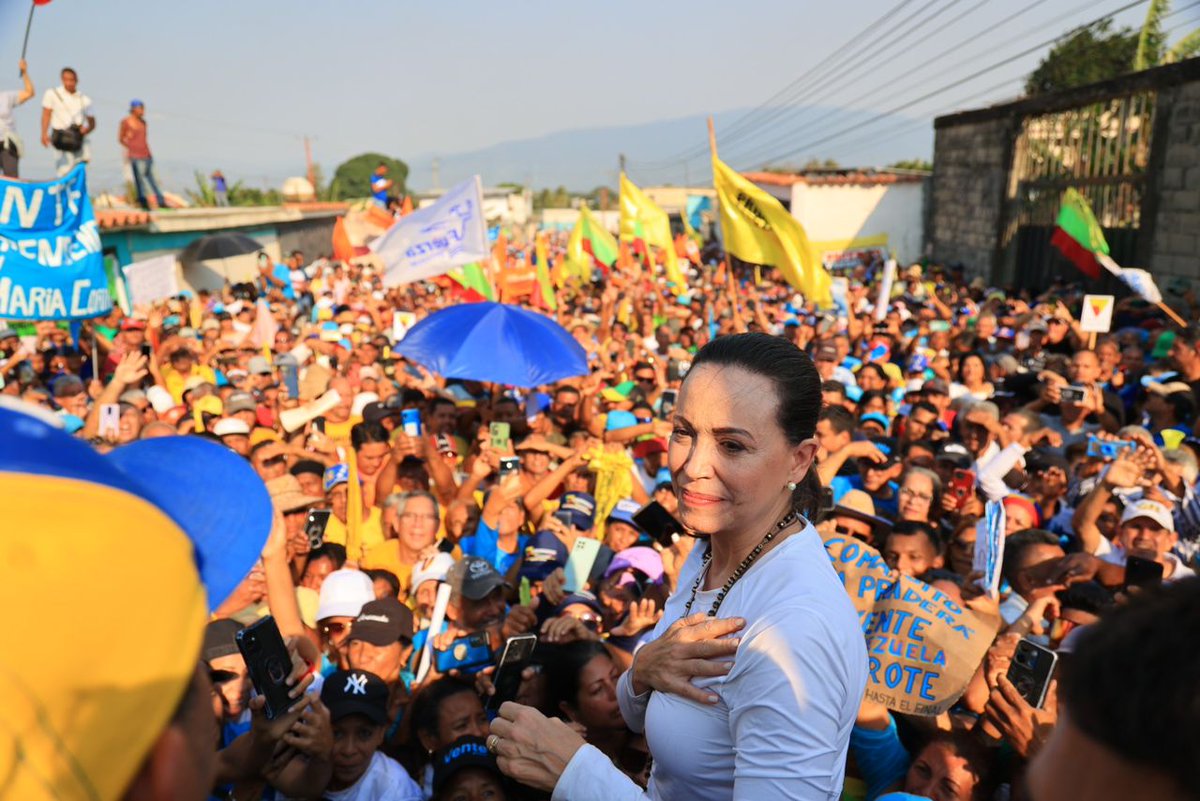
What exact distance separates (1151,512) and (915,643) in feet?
7.44

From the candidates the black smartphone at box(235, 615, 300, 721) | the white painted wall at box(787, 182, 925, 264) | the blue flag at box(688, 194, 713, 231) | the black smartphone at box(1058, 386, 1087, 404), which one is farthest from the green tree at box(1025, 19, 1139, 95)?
the black smartphone at box(235, 615, 300, 721)

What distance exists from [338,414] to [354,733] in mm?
4806

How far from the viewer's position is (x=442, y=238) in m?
8.50

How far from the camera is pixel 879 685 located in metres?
2.56

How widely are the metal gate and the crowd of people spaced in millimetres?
6491

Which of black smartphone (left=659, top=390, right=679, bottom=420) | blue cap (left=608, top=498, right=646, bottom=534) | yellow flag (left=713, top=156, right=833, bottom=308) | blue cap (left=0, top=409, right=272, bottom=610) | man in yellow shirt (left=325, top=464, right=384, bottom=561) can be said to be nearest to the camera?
blue cap (left=0, top=409, right=272, bottom=610)

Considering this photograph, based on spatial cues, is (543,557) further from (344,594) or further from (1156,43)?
(1156,43)

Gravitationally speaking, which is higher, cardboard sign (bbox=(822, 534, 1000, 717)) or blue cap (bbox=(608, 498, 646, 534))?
cardboard sign (bbox=(822, 534, 1000, 717))

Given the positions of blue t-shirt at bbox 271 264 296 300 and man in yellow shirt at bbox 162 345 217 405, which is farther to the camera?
blue t-shirt at bbox 271 264 296 300

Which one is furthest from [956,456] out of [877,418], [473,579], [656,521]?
[473,579]

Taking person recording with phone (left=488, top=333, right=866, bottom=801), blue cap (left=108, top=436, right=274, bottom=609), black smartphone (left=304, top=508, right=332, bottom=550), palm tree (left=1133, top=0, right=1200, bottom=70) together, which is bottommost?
black smartphone (left=304, top=508, right=332, bottom=550)

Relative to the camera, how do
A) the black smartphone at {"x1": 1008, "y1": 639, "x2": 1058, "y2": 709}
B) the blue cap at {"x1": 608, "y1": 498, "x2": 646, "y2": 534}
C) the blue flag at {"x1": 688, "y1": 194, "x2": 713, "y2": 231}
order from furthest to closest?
the blue flag at {"x1": 688, "y1": 194, "x2": 713, "y2": 231} → the blue cap at {"x1": 608, "y1": 498, "x2": 646, "y2": 534} → the black smartphone at {"x1": 1008, "y1": 639, "x2": 1058, "y2": 709}

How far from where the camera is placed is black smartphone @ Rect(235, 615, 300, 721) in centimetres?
203

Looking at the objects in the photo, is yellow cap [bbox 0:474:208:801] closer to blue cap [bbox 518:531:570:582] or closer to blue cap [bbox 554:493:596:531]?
blue cap [bbox 518:531:570:582]
